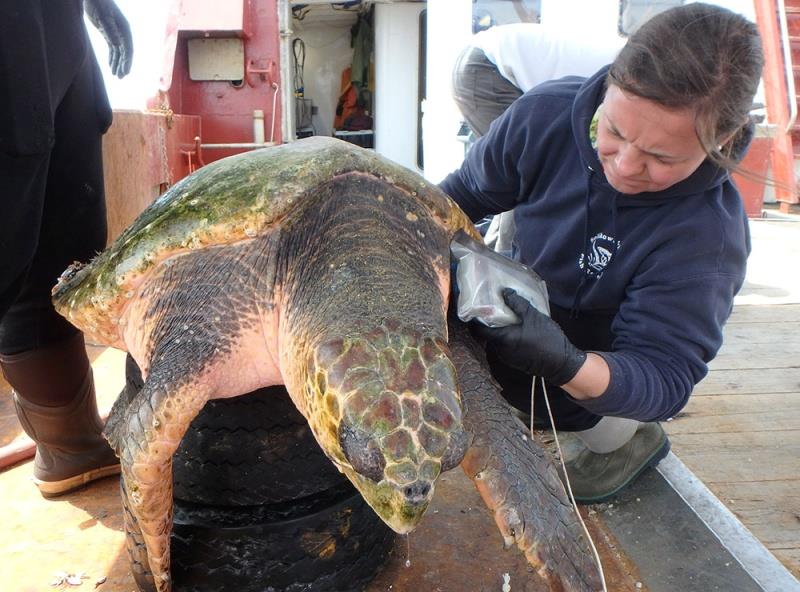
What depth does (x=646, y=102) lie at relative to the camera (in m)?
1.25

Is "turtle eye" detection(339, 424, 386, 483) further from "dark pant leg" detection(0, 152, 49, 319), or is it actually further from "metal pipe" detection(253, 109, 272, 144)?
"metal pipe" detection(253, 109, 272, 144)

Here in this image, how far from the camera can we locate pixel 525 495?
111 centimetres

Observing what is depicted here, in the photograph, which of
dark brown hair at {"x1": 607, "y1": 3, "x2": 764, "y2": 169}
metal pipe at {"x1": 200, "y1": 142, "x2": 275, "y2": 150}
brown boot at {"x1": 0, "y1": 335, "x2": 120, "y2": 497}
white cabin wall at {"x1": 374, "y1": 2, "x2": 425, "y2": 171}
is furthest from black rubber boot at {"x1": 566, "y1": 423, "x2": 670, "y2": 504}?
white cabin wall at {"x1": 374, "y1": 2, "x2": 425, "y2": 171}

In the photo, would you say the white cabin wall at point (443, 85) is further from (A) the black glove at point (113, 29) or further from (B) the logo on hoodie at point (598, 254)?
(B) the logo on hoodie at point (598, 254)

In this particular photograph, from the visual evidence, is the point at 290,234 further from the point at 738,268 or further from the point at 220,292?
the point at 738,268

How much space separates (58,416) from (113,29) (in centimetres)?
121

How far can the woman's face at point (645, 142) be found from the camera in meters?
1.25

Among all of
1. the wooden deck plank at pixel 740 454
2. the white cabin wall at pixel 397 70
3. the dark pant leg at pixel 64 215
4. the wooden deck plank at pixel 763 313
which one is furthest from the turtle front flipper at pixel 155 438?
the white cabin wall at pixel 397 70

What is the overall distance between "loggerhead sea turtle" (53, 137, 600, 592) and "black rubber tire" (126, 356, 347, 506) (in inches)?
2.9

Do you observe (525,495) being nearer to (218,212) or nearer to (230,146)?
(218,212)

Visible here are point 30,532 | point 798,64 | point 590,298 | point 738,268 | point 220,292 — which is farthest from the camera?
point 798,64

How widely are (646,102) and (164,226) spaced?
103 cm

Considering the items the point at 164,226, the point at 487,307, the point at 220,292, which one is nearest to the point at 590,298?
the point at 487,307

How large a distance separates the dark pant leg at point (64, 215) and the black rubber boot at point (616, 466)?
62.4 inches
